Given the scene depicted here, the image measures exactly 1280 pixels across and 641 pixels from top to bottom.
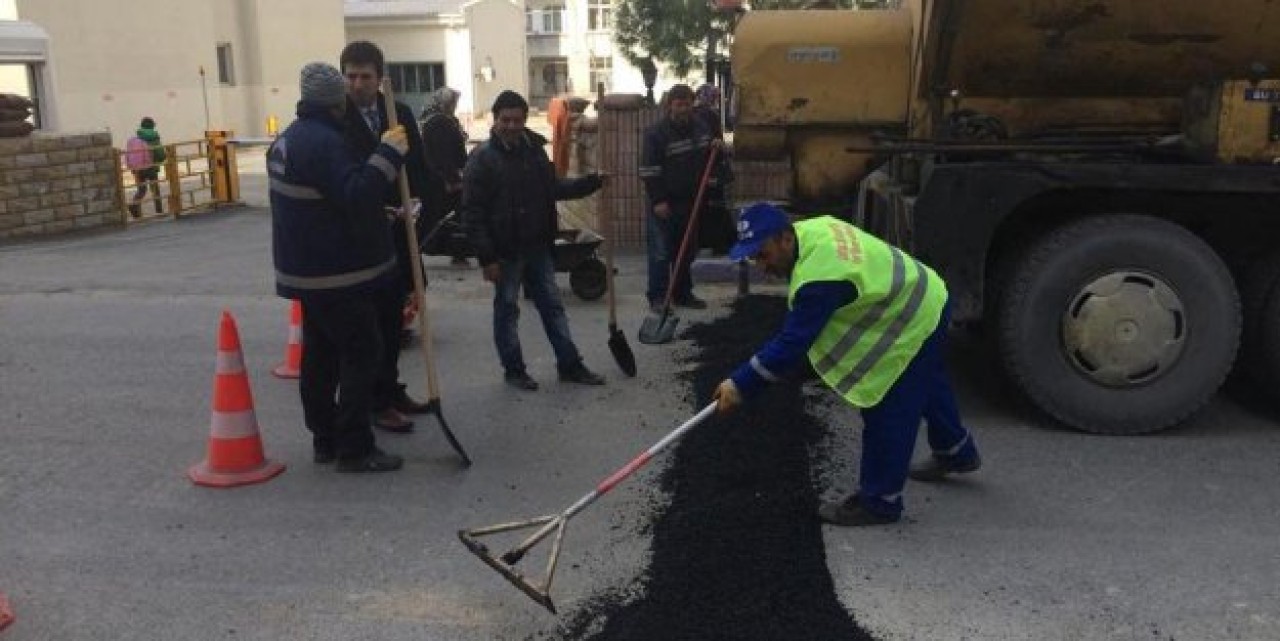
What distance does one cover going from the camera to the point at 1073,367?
15.9ft

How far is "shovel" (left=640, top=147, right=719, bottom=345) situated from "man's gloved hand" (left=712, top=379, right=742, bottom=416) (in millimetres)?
3112

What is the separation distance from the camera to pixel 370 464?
4.62 m

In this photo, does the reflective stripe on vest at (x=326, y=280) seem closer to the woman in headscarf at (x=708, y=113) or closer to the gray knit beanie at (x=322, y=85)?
the gray knit beanie at (x=322, y=85)

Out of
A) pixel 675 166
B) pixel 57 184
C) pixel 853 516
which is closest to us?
pixel 853 516

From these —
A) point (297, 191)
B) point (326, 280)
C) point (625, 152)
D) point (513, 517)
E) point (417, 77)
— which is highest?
point (417, 77)

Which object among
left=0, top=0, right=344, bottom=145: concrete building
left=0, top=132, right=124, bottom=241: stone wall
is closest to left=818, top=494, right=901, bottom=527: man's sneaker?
left=0, top=132, right=124, bottom=241: stone wall

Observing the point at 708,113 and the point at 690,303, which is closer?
the point at 708,113

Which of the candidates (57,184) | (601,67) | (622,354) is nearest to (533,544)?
(622,354)

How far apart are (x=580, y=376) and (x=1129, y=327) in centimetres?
272

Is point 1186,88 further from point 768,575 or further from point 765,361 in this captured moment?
point 768,575

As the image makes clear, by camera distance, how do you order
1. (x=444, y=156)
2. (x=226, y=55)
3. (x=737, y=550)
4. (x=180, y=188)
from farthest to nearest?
(x=226, y=55), (x=180, y=188), (x=444, y=156), (x=737, y=550)

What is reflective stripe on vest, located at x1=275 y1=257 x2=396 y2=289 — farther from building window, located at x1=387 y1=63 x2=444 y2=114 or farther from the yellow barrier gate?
building window, located at x1=387 y1=63 x2=444 y2=114

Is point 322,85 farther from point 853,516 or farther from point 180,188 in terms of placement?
point 180,188

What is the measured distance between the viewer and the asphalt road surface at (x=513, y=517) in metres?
3.40
